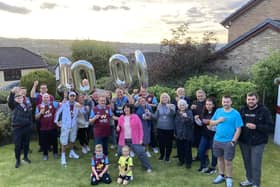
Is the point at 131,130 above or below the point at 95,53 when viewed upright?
below

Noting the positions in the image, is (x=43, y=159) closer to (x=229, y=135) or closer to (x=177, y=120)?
(x=177, y=120)

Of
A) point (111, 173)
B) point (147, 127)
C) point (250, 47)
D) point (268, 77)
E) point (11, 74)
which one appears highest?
point (250, 47)

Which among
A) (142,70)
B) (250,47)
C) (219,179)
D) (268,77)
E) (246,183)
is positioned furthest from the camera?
(250,47)

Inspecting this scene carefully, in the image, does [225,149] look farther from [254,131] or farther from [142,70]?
[142,70]

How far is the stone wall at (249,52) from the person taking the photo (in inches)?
513

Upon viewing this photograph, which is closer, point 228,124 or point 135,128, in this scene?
point 228,124

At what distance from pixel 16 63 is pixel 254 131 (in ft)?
127

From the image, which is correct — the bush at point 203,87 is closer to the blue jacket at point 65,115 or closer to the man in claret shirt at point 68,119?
the man in claret shirt at point 68,119

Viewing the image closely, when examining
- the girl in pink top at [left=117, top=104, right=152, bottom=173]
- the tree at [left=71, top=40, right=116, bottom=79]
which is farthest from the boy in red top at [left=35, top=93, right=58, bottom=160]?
the tree at [left=71, top=40, right=116, bottom=79]

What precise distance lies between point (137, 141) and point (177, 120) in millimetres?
1003

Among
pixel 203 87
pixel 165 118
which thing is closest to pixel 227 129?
pixel 165 118

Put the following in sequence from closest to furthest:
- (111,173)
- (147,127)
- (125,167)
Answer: (125,167)
(111,173)
(147,127)

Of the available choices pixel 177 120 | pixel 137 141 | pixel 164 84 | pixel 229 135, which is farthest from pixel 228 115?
pixel 164 84

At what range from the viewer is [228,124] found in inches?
203
